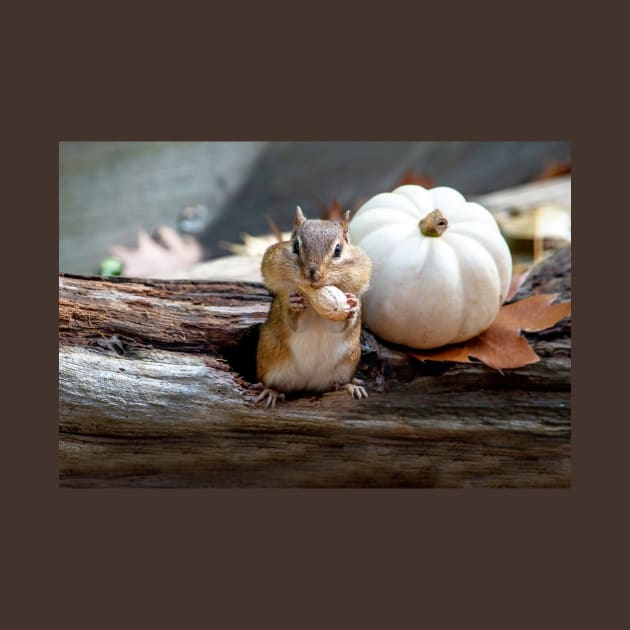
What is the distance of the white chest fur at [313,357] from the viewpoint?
4.22m

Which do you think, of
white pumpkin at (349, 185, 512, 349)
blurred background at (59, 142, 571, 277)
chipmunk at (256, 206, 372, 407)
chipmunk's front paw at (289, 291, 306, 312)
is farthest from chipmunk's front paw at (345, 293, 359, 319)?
blurred background at (59, 142, 571, 277)

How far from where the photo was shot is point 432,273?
433cm

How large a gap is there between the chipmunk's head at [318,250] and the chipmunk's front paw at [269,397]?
690mm

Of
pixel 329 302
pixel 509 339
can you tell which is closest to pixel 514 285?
pixel 509 339

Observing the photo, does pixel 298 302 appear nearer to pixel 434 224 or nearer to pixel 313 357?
pixel 313 357

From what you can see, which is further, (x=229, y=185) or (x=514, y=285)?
(x=229, y=185)

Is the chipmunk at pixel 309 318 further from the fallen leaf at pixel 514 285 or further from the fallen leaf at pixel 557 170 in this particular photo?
the fallen leaf at pixel 557 170

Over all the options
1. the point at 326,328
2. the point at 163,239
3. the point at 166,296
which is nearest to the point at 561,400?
the point at 326,328

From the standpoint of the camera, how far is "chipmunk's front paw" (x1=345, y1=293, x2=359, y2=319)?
160 inches

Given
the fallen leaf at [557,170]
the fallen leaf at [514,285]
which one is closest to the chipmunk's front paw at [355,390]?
the fallen leaf at [514,285]

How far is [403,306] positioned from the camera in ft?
14.4

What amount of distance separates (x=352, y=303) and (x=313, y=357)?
1.29ft

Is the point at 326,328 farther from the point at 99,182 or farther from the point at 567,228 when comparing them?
the point at 99,182

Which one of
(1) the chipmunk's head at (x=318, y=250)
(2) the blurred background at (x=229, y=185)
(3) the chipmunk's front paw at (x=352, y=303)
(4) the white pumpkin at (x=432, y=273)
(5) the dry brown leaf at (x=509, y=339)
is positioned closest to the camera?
(1) the chipmunk's head at (x=318, y=250)
